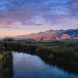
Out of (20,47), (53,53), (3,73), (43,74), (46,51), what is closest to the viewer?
(3,73)

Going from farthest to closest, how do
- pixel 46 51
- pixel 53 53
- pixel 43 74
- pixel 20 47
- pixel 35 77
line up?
pixel 20 47, pixel 46 51, pixel 53 53, pixel 43 74, pixel 35 77

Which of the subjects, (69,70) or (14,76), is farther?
(69,70)

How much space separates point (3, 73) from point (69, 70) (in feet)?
37.8

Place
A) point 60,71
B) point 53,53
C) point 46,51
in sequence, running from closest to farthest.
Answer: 1. point 60,71
2. point 53,53
3. point 46,51

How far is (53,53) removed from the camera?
156 feet

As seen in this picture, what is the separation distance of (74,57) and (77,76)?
9319mm

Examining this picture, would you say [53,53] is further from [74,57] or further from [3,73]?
[3,73]

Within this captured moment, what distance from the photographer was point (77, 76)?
31203 mm

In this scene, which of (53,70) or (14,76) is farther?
(53,70)

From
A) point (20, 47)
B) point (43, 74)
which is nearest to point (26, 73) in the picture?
point (43, 74)

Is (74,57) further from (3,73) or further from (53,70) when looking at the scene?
(3,73)

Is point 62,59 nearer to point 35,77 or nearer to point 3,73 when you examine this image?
→ point 35,77

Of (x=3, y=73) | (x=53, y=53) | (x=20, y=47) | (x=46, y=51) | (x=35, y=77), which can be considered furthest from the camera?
(x=20, y=47)

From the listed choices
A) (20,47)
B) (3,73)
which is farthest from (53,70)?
(20,47)
